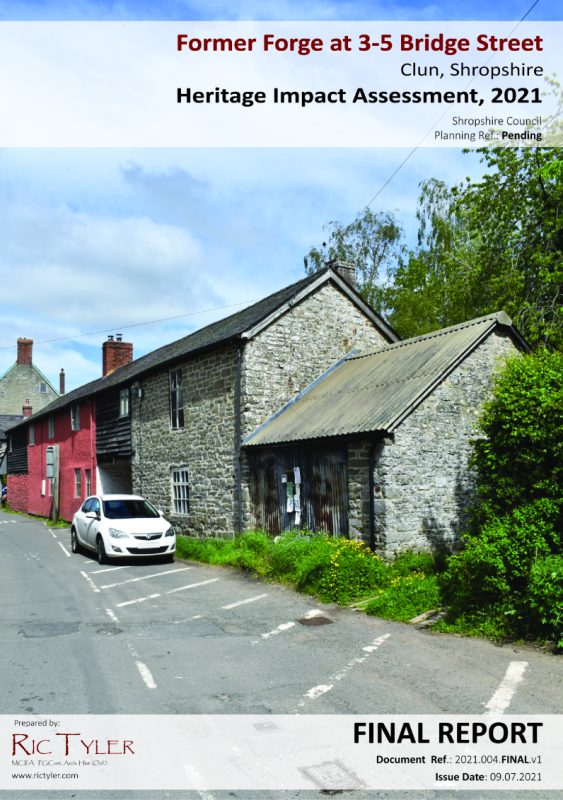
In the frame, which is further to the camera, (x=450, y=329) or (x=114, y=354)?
(x=114, y=354)

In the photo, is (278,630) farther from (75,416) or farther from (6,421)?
(6,421)

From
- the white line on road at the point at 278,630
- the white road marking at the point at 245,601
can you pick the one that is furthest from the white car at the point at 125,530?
the white line on road at the point at 278,630

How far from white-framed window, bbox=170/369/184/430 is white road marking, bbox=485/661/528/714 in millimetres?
13950

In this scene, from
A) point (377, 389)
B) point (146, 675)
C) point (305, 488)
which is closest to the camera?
point (146, 675)

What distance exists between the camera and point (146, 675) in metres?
6.79

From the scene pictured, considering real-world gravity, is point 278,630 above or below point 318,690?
below

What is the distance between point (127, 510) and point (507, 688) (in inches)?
456

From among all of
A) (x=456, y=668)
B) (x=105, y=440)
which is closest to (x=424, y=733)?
(x=456, y=668)

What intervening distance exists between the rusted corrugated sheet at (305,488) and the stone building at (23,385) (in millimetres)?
45352

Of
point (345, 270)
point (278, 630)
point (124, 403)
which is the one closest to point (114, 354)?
point (124, 403)

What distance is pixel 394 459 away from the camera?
12234mm

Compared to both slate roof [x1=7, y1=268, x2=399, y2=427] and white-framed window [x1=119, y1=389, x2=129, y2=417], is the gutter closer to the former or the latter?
slate roof [x1=7, y1=268, x2=399, y2=427]

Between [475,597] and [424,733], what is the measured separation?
12.7 feet

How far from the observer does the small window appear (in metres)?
29.0
